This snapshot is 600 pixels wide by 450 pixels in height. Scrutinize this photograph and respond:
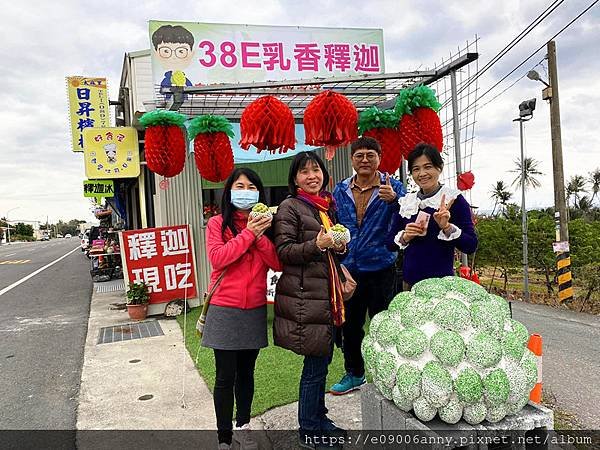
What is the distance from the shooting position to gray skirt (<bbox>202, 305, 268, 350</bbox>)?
266 cm

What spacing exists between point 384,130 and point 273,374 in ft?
7.85

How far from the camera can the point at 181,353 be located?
210 inches

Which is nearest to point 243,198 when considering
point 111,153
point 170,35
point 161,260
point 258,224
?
point 258,224

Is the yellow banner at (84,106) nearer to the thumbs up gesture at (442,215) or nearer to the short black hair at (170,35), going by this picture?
the short black hair at (170,35)

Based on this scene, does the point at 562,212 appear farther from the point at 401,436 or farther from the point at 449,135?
the point at 401,436

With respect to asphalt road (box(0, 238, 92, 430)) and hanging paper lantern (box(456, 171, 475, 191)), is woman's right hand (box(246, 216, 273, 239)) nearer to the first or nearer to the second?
hanging paper lantern (box(456, 171, 475, 191))

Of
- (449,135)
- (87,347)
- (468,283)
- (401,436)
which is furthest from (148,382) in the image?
(449,135)

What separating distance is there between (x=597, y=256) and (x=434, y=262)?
8.22 m

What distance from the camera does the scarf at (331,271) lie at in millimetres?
2684

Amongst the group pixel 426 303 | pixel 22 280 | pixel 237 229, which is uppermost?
pixel 237 229

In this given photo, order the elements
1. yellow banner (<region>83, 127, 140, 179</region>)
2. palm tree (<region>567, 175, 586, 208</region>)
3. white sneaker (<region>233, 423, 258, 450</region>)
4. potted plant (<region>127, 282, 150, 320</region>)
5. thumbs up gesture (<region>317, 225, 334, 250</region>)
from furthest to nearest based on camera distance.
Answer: palm tree (<region>567, 175, 586, 208</region>) < yellow banner (<region>83, 127, 140, 179</region>) < potted plant (<region>127, 282, 150, 320</region>) < white sneaker (<region>233, 423, 258, 450</region>) < thumbs up gesture (<region>317, 225, 334, 250</region>)

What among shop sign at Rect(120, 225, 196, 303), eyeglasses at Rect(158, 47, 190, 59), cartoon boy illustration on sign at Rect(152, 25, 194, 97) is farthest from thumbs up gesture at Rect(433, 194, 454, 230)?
shop sign at Rect(120, 225, 196, 303)

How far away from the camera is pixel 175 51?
6371 mm

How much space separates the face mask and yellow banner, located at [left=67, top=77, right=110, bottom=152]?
9608 mm
